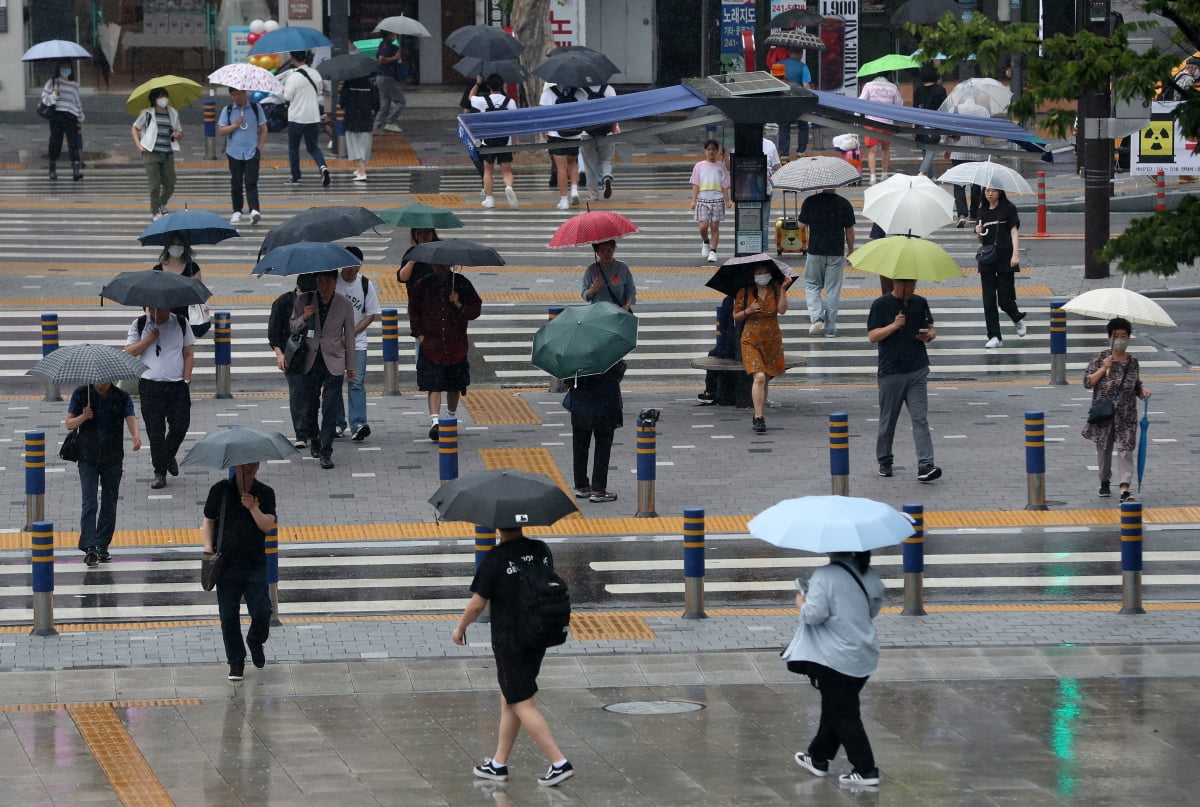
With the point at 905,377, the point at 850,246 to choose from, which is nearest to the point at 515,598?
the point at 905,377

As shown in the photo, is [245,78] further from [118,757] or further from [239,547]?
[118,757]

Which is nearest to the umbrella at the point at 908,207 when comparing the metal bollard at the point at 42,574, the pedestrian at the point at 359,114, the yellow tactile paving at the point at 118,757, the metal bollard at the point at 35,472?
the metal bollard at the point at 35,472

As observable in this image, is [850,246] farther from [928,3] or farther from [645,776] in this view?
[928,3]

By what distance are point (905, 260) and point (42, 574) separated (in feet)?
25.7

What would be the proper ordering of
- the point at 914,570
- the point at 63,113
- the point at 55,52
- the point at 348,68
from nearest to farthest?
the point at 914,570, the point at 348,68, the point at 63,113, the point at 55,52

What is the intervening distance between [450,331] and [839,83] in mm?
26860

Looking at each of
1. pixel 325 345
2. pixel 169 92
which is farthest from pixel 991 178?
pixel 169 92

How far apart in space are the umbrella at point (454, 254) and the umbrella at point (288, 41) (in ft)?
54.2

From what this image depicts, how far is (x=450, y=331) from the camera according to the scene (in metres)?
18.3

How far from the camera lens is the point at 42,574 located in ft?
41.9

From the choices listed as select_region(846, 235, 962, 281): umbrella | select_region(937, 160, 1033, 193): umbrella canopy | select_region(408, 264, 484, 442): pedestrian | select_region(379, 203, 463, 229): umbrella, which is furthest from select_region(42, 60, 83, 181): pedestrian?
select_region(846, 235, 962, 281): umbrella

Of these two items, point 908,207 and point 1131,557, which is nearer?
point 1131,557

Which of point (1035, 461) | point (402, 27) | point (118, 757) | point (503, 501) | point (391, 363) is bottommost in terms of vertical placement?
point (118, 757)

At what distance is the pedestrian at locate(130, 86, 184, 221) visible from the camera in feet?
90.7
